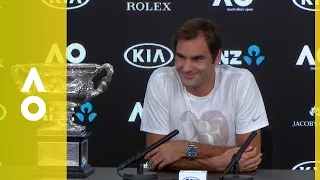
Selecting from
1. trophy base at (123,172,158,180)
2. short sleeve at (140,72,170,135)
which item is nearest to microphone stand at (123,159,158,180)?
trophy base at (123,172,158,180)

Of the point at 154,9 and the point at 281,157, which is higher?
the point at 154,9

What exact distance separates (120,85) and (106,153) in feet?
1.44

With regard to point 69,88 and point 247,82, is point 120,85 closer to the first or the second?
point 247,82

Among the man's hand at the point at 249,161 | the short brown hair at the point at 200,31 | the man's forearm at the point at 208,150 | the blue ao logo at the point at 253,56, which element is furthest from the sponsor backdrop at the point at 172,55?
the man's hand at the point at 249,161

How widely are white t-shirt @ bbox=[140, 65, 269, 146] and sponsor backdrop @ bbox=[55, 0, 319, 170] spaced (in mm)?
806

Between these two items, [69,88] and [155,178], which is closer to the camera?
[155,178]

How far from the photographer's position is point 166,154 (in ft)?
9.43

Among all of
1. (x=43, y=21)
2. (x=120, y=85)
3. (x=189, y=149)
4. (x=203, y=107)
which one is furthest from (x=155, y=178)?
(x=43, y=21)

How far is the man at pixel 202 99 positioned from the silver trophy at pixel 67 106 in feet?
1.52

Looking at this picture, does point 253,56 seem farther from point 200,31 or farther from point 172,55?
point 200,31

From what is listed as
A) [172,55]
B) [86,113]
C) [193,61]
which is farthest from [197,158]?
[86,113]

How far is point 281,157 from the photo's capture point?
13.4 ft

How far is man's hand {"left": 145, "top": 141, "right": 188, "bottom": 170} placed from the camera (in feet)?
9.35

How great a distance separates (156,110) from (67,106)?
58cm
